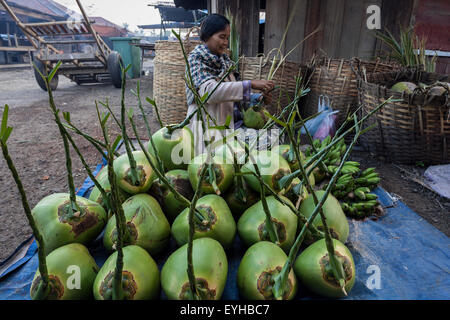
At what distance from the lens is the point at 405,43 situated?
12.6ft

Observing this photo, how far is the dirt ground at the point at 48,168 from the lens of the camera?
2.41 m

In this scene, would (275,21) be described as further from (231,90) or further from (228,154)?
(228,154)

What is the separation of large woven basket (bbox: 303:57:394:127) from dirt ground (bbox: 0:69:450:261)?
0.72 meters

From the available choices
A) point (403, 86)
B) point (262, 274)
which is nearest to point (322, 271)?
point (262, 274)

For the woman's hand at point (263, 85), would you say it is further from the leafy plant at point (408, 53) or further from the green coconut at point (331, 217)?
the leafy plant at point (408, 53)

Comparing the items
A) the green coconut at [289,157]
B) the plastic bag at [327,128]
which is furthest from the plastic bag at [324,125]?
the green coconut at [289,157]

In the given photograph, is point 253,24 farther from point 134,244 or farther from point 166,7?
point 166,7

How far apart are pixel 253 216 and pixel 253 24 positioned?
4.37 metres

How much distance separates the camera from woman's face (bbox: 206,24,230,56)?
102 inches

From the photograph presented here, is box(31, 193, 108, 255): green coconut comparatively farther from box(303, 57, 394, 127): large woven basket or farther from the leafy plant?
the leafy plant

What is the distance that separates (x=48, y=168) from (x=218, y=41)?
2.56m

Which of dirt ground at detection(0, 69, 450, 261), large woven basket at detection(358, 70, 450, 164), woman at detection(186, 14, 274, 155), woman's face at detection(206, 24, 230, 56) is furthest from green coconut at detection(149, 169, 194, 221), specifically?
large woven basket at detection(358, 70, 450, 164)

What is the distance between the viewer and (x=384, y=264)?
127 cm
